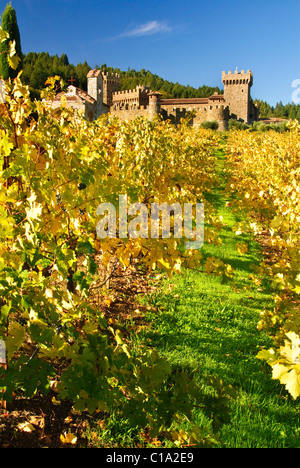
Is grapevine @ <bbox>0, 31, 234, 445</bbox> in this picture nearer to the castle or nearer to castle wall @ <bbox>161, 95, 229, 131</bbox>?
the castle

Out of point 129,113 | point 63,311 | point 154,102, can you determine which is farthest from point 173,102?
point 63,311

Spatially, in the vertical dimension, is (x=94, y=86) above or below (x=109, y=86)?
below

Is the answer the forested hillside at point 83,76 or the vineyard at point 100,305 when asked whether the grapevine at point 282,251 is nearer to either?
the vineyard at point 100,305

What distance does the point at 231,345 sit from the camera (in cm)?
356

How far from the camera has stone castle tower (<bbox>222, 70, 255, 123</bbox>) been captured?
54031 mm

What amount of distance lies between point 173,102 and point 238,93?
1234 cm

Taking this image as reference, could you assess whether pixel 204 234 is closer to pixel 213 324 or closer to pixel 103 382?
pixel 213 324

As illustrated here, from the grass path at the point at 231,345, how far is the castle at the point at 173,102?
37.2 m

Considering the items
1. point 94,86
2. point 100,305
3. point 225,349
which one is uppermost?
point 94,86

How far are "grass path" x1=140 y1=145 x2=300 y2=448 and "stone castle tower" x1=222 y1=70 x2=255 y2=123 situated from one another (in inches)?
2139
